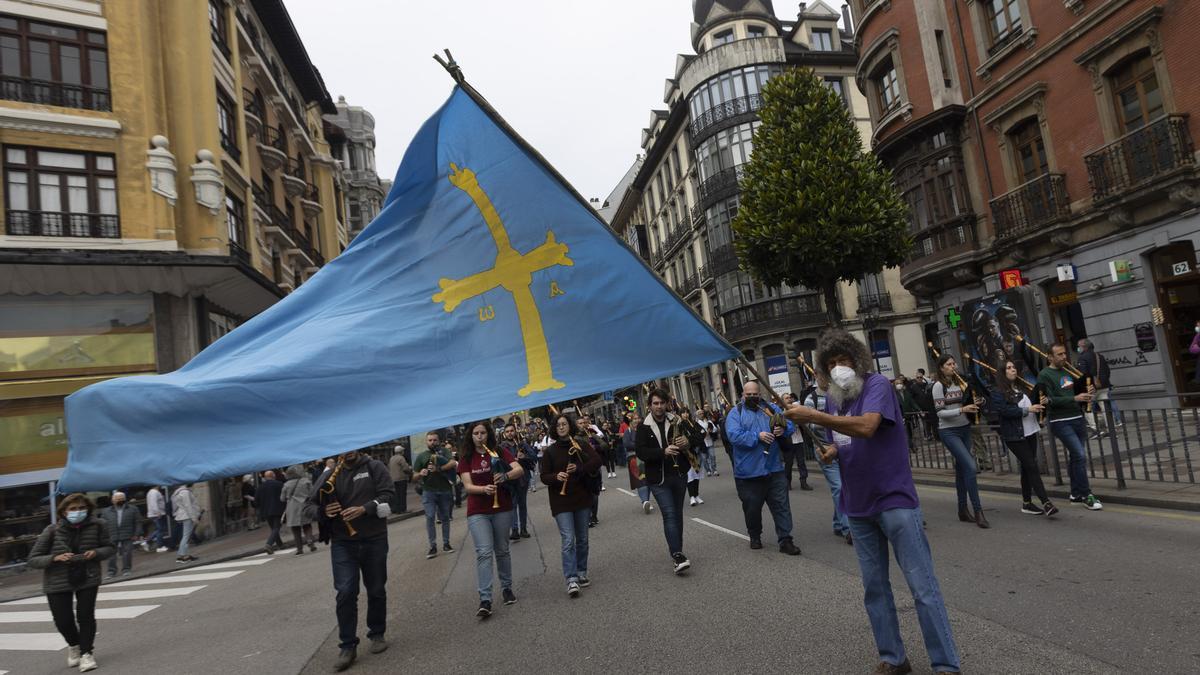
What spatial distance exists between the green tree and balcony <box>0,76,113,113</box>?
17671mm

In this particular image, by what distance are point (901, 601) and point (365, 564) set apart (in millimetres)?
4570

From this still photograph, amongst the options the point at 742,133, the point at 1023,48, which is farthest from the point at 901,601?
the point at 742,133

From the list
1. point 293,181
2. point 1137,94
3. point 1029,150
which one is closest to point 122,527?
point 293,181

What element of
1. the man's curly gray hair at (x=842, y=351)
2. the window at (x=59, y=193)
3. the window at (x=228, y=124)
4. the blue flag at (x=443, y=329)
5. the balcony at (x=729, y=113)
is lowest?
the man's curly gray hair at (x=842, y=351)

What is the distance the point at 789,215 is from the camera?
19.7 m

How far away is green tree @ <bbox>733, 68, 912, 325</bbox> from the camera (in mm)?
19359

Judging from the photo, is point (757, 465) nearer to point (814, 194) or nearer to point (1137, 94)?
point (814, 194)

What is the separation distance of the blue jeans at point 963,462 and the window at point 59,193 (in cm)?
2013

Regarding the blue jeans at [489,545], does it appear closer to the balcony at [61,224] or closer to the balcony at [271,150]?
the balcony at [61,224]

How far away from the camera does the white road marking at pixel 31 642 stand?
854 centimetres

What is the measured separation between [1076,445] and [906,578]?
19.1 feet

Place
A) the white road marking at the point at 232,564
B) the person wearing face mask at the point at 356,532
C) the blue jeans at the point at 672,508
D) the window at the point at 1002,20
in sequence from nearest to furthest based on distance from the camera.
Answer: the person wearing face mask at the point at 356,532, the blue jeans at the point at 672,508, the white road marking at the point at 232,564, the window at the point at 1002,20

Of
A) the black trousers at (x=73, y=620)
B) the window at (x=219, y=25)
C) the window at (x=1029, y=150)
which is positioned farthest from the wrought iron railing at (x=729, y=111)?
the black trousers at (x=73, y=620)

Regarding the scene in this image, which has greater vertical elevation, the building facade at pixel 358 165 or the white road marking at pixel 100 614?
the building facade at pixel 358 165
